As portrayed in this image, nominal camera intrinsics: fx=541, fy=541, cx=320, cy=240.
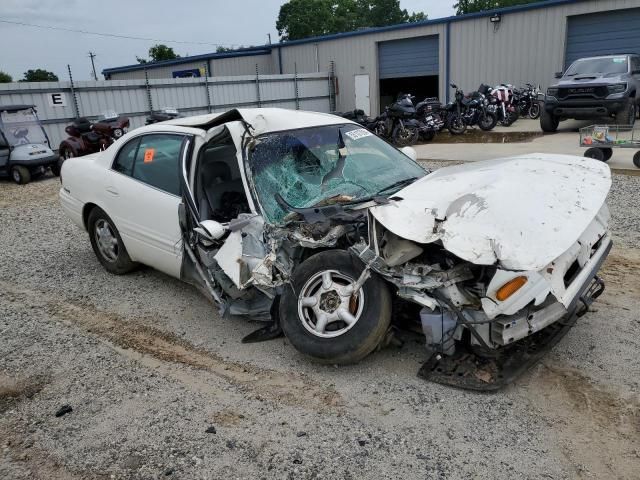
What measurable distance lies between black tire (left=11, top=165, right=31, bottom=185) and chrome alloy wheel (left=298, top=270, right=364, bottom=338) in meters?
11.3

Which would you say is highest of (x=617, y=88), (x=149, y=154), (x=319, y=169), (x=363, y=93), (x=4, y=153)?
(x=149, y=154)

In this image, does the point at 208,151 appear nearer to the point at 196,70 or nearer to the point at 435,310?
the point at 435,310

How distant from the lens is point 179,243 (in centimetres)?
438

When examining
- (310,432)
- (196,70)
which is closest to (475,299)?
(310,432)

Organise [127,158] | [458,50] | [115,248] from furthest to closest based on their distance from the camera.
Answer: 1. [458,50]
2. [115,248]
3. [127,158]

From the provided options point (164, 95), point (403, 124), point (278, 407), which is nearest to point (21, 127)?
point (164, 95)

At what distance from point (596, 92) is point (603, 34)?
6396 mm

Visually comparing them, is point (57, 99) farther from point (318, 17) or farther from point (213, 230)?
point (318, 17)

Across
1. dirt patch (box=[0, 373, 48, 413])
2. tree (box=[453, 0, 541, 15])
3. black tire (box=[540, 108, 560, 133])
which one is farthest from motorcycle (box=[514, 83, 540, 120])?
tree (box=[453, 0, 541, 15])

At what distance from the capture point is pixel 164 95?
18609mm

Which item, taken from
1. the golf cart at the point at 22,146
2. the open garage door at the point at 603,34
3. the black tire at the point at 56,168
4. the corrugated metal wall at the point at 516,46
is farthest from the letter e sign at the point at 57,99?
the open garage door at the point at 603,34

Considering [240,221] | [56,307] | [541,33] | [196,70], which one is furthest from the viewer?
[196,70]

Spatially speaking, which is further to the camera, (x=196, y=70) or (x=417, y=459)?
(x=196, y=70)

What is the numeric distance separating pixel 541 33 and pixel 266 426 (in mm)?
19887
